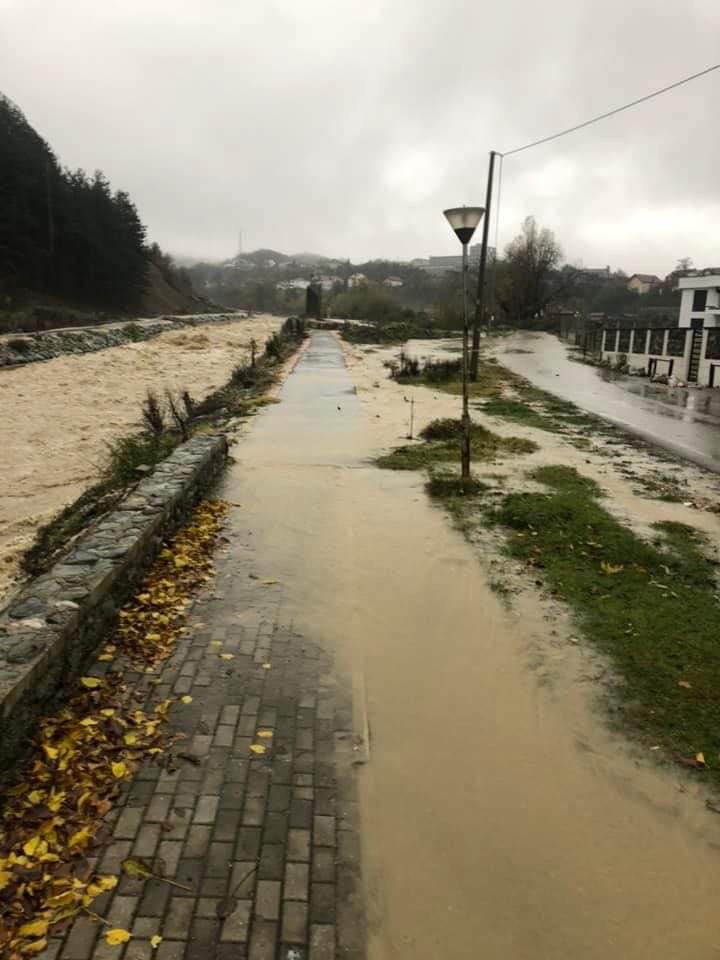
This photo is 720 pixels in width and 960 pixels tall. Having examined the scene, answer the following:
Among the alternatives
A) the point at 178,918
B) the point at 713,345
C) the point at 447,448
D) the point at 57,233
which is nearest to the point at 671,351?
the point at 713,345

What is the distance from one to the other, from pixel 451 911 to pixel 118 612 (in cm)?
329

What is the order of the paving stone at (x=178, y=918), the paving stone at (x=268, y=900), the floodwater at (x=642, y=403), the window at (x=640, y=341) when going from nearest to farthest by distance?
the paving stone at (x=178, y=918)
the paving stone at (x=268, y=900)
the floodwater at (x=642, y=403)
the window at (x=640, y=341)

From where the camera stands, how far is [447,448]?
11711 millimetres

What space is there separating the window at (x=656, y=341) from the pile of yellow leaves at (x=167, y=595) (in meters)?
27.0

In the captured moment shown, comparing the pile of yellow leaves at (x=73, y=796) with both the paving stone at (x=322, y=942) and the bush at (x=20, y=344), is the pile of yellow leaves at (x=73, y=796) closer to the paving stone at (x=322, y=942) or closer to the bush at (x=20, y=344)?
the paving stone at (x=322, y=942)

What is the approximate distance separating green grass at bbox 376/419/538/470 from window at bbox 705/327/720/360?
52.2 feet

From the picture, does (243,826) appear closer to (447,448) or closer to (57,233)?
(447,448)

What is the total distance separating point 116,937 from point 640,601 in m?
4.61

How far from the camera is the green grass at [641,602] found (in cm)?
411

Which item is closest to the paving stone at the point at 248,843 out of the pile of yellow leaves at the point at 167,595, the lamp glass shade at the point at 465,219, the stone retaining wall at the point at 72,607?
the stone retaining wall at the point at 72,607

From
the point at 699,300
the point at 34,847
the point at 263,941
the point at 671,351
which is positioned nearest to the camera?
the point at 263,941

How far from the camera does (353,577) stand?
627 centimetres

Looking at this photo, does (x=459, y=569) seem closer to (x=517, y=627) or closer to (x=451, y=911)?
(x=517, y=627)

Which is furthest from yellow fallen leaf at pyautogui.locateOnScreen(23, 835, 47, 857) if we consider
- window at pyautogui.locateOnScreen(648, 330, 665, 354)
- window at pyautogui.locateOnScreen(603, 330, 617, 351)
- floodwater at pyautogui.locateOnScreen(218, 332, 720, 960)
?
window at pyautogui.locateOnScreen(603, 330, 617, 351)
